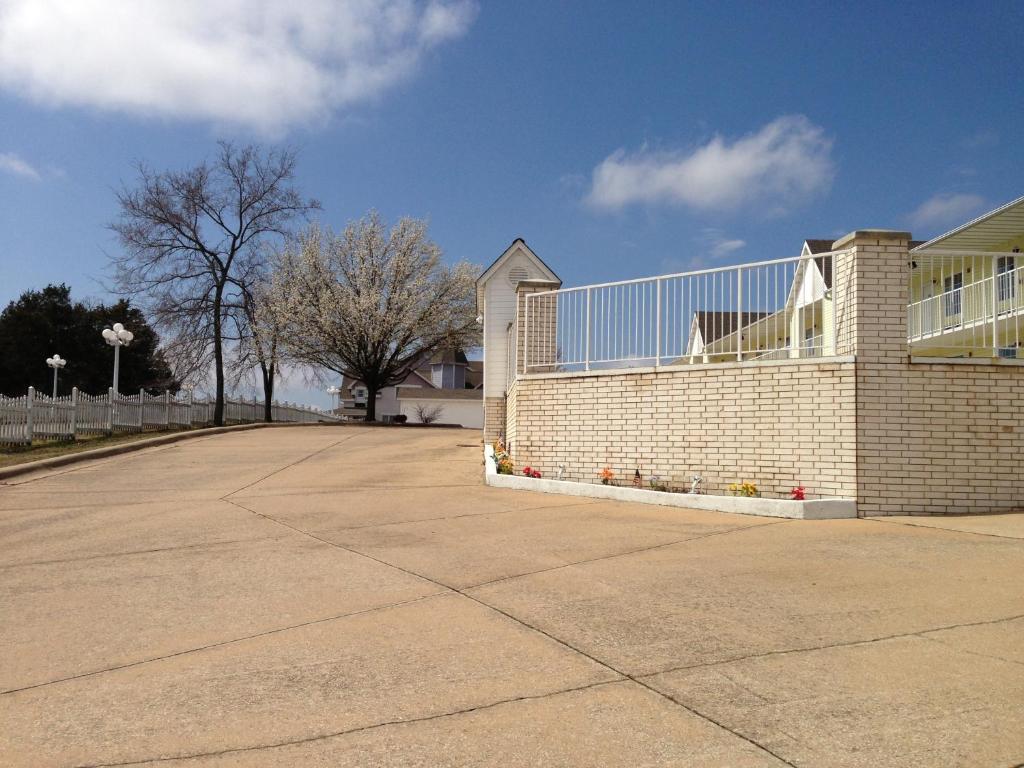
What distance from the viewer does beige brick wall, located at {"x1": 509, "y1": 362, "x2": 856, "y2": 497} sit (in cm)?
937

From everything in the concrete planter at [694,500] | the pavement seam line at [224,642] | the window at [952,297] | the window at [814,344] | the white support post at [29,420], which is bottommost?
the pavement seam line at [224,642]

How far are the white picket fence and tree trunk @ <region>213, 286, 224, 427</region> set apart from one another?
27cm

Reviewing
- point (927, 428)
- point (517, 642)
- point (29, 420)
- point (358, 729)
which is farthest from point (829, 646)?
point (29, 420)

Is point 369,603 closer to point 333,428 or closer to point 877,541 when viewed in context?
point 877,541

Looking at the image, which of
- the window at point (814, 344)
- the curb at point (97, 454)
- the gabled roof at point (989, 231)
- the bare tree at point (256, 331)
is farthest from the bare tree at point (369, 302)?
the window at point (814, 344)

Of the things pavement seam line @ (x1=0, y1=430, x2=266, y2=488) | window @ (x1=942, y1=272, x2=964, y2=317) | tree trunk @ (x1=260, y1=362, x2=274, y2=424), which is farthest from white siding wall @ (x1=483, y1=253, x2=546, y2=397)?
tree trunk @ (x1=260, y1=362, x2=274, y2=424)

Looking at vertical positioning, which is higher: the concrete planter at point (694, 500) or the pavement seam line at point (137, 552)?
the concrete planter at point (694, 500)

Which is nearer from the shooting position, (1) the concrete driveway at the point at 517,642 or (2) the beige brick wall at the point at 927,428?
(1) the concrete driveway at the point at 517,642

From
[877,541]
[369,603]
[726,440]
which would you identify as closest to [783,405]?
[726,440]

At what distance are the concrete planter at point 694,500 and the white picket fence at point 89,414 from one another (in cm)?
1266

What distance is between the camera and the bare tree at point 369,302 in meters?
36.8

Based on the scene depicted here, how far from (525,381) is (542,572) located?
243 inches

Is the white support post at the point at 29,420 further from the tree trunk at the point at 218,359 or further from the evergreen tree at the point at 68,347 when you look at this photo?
the evergreen tree at the point at 68,347

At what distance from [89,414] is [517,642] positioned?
2009 cm
